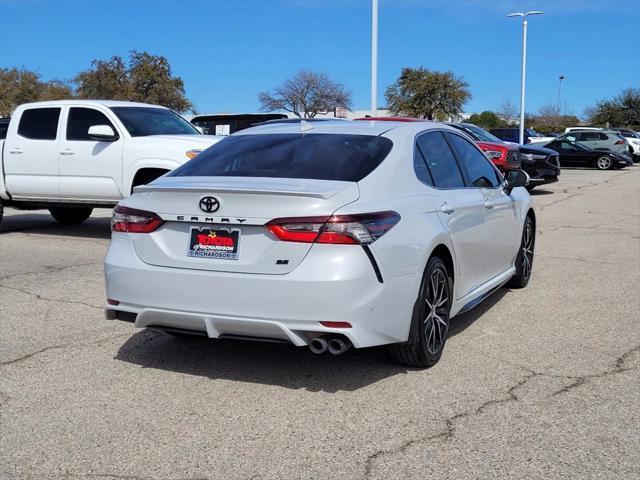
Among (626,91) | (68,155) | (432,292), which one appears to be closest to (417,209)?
(432,292)

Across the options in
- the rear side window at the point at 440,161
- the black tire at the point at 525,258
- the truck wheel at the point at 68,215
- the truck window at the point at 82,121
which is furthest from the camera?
the truck wheel at the point at 68,215

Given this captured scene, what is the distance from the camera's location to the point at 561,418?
158 inches

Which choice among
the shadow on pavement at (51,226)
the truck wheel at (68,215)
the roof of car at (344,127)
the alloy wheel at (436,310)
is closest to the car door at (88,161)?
the shadow on pavement at (51,226)

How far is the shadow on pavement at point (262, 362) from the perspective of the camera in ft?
15.2

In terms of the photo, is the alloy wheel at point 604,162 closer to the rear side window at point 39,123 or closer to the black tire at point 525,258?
the black tire at point 525,258

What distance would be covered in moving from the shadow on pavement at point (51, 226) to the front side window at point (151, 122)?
1.74 metres

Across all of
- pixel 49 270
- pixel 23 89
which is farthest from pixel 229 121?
pixel 23 89

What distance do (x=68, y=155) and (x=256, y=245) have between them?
7122 millimetres

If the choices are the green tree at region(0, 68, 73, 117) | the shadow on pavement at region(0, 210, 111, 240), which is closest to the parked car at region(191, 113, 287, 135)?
the shadow on pavement at region(0, 210, 111, 240)

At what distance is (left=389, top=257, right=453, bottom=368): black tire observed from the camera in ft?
15.0

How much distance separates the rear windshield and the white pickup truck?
457 cm

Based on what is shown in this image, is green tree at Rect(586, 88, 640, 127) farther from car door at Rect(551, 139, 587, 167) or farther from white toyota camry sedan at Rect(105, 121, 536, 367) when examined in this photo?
white toyota camry sedan at Rect(105, 121, 536, 367)

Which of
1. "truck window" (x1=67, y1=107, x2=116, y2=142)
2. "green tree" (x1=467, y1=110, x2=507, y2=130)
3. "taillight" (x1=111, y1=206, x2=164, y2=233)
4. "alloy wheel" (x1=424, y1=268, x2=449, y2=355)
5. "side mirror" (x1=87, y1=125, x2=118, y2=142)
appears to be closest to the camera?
"taillight" (x1=111, y1=206, x2=164, y2=233)

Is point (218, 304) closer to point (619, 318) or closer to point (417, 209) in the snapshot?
point (417, 209)
